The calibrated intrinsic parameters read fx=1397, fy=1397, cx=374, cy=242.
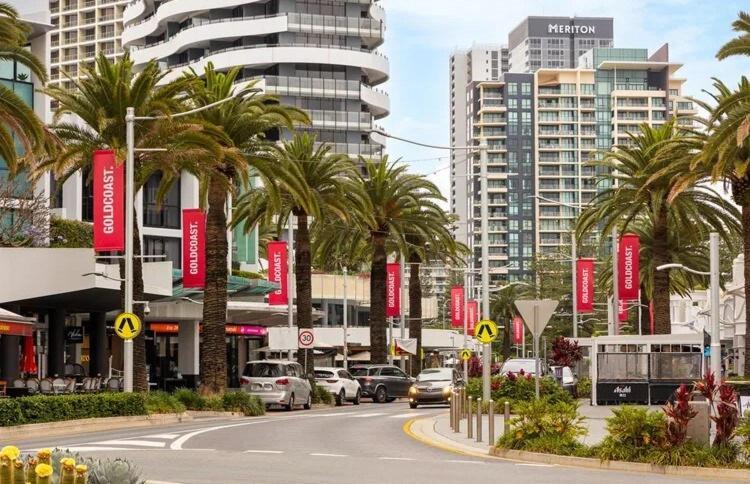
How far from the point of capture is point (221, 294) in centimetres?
4525

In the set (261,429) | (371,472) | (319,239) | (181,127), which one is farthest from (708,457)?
(319,239)

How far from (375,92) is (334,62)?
645 centimetres

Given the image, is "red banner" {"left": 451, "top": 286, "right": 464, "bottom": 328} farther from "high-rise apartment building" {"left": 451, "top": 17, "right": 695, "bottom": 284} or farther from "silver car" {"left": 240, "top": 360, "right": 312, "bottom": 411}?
"high-rise apartment building" {"left": 451, "top": 17, "right": 695, "bottom": 284}

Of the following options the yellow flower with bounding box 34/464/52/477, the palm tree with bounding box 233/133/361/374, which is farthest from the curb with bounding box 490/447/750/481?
the palm tree with bounding box 233/133/361/374

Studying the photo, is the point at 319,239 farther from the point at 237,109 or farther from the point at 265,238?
the point at 265,238

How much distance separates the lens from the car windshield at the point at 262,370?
48.4 meters

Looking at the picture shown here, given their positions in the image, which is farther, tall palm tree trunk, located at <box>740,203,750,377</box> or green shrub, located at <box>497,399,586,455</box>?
tall palm tree trunk, located at <box>740,203,750,377</box>

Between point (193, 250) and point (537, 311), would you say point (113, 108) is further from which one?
point (537, 311)

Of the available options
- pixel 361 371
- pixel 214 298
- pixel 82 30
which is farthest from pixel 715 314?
pixel 82 30

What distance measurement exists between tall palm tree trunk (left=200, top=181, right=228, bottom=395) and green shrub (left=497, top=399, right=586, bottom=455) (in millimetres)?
22088

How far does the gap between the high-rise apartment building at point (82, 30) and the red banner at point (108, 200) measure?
4956 inches

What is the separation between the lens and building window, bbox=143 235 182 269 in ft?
214

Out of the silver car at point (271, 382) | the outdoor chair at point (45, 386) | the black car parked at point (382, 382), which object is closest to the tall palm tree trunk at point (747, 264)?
the silver car at point (271, 382)

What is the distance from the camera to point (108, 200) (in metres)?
38.3
